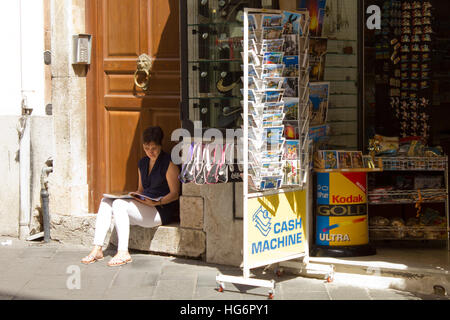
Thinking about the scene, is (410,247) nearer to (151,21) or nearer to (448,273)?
(448,273)

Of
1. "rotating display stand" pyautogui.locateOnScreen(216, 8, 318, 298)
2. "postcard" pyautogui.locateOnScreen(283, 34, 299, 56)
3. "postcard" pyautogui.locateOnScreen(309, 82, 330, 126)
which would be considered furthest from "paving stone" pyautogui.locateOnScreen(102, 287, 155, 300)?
"postcard" pyautogui.locateOnScreen(283, 34, 299, 56)

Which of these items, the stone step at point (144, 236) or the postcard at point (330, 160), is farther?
the stone step at point (144, 236)

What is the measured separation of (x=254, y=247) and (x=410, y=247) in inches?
77.1

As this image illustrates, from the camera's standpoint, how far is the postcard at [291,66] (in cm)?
627

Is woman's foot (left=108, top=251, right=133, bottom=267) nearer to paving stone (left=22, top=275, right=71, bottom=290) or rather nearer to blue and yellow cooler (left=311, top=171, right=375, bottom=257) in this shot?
paving stone (left=22, top=275, right=71, bottom=290)

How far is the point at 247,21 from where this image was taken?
593 cm

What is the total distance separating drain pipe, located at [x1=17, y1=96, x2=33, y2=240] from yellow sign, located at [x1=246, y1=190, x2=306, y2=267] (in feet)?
10.9

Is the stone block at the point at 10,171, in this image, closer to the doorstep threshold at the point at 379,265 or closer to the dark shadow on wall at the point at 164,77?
the dark shadow on wall at the point at 164,77

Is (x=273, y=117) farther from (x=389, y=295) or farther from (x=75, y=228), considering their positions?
(x=75, y=228)

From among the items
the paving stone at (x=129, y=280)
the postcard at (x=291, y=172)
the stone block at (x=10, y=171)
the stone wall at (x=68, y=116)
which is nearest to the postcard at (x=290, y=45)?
the postcard at (x=291, y=172)

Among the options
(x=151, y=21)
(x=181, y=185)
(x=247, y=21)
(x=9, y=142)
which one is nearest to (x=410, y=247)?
(x=181, y=185)

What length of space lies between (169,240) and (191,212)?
415mm

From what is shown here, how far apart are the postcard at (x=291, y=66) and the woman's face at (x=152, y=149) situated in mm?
1792

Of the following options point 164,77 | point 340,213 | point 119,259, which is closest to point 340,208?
point 340,213
